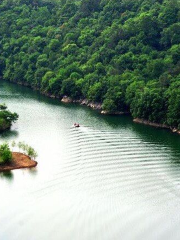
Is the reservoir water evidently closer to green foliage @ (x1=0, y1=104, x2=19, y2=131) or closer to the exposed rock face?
green foliage @ (x1=0, y1=104, x2=19, y2=131)

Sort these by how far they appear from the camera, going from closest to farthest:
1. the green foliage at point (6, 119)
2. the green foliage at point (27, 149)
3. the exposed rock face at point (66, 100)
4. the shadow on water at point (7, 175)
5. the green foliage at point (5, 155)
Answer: the shadow on water at point (7, 175) < the green foliage at point (5, 155) < the green foliage at point (27, 149) < the green foliage at point (6, 119) < the exposed rock face at point (66, 100)

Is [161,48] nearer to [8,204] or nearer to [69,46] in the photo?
[69,46]

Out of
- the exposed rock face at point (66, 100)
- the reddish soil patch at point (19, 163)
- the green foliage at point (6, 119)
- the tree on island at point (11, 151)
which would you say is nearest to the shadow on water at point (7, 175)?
the reddish soil patch at point (19, 163)

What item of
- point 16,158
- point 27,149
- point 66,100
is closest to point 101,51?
point 66,100

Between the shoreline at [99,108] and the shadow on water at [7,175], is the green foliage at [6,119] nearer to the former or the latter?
the shadow on water at [7,175]

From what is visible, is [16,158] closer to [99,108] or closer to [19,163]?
[19,163]

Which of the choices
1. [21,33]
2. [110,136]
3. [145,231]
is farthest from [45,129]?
[21,33]
